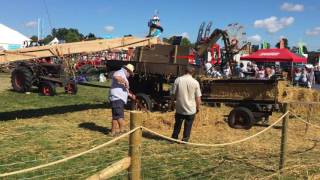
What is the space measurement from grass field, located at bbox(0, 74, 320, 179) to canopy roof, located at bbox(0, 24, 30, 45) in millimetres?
23998

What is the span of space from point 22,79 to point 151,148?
36.1ft

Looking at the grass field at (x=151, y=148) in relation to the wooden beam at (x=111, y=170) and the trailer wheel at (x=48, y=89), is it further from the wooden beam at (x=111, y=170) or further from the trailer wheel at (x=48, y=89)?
the trailer wheel at (x=48, y=89)

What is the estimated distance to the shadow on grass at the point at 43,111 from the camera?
1265cm

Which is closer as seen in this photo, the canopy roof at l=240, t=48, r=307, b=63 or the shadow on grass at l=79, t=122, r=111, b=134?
the shadow on grass at l=79, t=122, r=111, b=134

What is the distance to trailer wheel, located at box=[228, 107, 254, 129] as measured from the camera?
508 inches

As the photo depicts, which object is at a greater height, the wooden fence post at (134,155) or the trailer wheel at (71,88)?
the trailer wheel at (71,88)

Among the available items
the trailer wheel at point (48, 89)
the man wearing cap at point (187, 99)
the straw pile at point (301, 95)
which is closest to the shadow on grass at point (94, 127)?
the man wearing cap at point (187, 99)

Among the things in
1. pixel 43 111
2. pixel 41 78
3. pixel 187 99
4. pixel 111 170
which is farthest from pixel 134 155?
pixel 41 78

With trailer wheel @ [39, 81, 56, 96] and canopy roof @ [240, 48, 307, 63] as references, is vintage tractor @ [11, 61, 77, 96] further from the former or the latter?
canopy roof @ [240, 48, 307, 63]

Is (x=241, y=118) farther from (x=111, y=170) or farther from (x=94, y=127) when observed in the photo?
(x=111, y=170)

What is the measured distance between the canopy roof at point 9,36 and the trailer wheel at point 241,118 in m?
27.1

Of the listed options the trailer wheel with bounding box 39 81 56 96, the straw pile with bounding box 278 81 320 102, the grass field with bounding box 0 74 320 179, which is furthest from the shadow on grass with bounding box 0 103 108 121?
the straw pile with bounding box 278 81 320 102

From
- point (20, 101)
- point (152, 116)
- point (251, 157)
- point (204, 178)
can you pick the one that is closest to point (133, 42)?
point (152, 116)

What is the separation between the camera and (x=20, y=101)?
15828 mm
